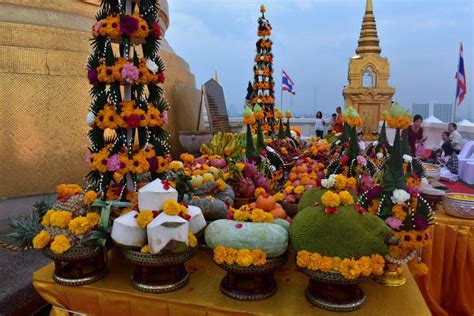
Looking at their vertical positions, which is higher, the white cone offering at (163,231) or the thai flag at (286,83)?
the thai flag at (286,83)

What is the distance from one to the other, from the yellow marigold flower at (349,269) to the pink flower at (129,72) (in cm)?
144

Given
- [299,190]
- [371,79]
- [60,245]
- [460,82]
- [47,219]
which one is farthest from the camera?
[371,79]

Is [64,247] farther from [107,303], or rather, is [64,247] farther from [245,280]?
[245,280]

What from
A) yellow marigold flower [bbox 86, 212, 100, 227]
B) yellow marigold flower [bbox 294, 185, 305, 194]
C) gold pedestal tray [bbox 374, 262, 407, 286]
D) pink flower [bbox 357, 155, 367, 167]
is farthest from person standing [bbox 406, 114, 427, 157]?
yellow marigold flower [bbox 86, 212, 100, 227]

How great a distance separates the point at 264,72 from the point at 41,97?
12.4 ft

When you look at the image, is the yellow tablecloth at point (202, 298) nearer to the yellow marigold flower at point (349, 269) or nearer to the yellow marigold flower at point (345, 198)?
the yellow marigold flower at point (349, 269)

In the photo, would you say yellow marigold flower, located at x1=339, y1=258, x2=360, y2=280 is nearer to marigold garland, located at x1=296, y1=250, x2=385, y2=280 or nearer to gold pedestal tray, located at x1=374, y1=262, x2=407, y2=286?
marigold garland, located at x1=296, y1=250, x2=385, y2=280

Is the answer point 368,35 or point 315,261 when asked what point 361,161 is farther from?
point 368,35

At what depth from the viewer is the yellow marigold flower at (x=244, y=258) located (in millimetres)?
1641

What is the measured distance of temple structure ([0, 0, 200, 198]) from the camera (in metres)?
4.05

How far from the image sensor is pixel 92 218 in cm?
192

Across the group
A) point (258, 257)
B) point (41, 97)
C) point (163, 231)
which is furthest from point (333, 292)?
point (41, 97)

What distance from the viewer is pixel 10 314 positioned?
7.01ft

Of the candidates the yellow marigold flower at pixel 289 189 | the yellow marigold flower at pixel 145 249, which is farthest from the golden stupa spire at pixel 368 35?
the yellow marigold flower at pixel 145 249
